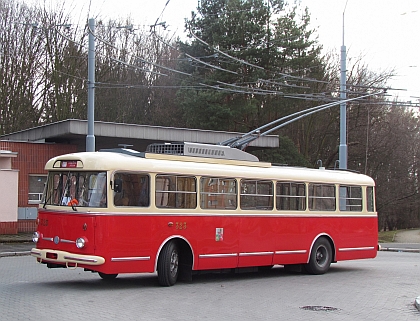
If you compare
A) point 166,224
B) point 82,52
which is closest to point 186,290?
point 166,224

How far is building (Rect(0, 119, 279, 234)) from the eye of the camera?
88.8ft

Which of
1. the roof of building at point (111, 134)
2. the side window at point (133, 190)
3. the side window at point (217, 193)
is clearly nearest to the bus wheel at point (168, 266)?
the side window at point (133, 190)

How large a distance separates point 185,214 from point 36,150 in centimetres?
1632

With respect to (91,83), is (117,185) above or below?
below

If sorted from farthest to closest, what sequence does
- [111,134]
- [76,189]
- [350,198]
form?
[111,134]
[350,198]
[76,189]

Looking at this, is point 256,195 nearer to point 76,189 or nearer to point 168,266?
point 168,266

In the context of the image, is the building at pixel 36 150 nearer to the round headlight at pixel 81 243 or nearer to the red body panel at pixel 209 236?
the red body panel at pixel 209 236

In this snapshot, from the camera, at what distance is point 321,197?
57.9ft

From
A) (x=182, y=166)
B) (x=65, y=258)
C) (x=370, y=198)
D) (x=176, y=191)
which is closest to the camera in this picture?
(x=65, y=258)

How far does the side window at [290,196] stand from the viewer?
16500 mm

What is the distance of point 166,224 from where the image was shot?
544 inches

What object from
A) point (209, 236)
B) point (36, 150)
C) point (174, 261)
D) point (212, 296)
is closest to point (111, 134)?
point (36, 150)

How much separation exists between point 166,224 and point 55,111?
88.9 feet

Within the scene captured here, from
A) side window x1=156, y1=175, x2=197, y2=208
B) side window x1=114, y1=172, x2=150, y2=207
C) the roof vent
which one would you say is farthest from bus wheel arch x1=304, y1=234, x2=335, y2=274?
side window x1=114, y1=172, x2=150, y2=207
